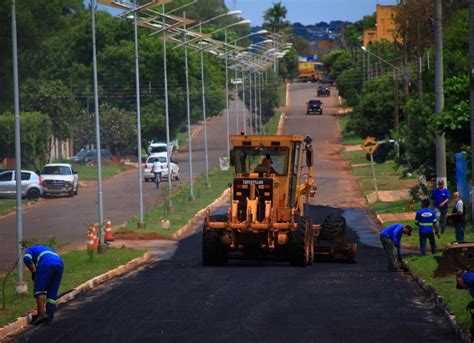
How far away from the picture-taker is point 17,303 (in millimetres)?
22875

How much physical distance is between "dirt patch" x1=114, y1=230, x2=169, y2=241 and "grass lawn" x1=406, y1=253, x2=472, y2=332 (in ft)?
43.3

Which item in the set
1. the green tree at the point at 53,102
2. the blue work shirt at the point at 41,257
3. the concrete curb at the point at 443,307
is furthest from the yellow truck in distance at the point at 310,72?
the blue work shirt at the point at 41,257

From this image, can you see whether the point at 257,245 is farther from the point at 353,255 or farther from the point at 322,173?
the point at 322,173

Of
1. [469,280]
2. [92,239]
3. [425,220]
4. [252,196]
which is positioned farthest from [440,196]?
[469,280]

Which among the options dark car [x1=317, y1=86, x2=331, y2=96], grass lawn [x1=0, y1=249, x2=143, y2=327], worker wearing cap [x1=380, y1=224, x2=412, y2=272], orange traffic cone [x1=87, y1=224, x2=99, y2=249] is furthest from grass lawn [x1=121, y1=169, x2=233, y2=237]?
dark car [x1=317, y1=86, x2=331, y2=96]

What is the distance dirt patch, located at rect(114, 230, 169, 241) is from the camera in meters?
42.6

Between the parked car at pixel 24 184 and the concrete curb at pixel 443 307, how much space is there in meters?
37.7

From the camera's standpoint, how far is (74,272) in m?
29.3

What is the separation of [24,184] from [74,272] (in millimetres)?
34308

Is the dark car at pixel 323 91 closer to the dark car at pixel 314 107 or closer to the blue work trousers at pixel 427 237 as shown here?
the dark car at pixel 314 107

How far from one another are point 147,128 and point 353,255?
70402 mm

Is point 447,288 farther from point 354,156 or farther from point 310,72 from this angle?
point 310,72

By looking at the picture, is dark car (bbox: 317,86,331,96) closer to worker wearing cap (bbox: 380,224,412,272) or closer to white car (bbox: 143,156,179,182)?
white car (bbox: 143,156,179,182)

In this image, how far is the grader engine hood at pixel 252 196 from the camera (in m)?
30.2
